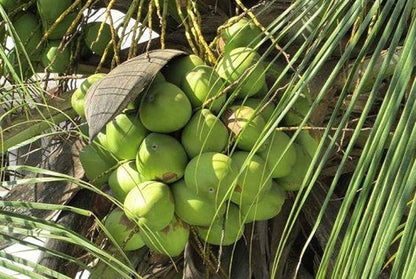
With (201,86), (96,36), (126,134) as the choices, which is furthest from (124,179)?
(96,36)

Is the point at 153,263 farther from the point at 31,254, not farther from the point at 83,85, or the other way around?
the point at 31,254

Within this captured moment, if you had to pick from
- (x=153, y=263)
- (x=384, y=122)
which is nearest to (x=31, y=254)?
(x=153, y=263)

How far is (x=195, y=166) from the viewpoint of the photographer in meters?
1.04

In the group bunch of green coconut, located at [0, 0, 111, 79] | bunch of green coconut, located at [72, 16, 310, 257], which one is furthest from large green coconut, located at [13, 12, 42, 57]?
bunch of green coconut, located at [72, 16, 310, 257]

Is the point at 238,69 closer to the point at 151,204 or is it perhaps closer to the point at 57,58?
the point at 151,204

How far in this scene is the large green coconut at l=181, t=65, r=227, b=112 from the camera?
3.50 feet

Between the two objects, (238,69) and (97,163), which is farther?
(97,163)

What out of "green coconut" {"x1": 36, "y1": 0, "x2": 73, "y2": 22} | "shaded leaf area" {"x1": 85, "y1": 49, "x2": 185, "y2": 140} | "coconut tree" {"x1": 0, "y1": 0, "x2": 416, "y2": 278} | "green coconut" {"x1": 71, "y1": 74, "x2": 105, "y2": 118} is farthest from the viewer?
"green coconut" {"x1": 36, "y1": 0, "x2": 73, "y2": 22}

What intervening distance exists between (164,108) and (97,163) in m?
0.18

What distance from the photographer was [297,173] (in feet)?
3.61

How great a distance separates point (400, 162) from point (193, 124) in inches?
19.5

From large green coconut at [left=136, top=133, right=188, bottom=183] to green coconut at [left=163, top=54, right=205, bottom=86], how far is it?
9 cm

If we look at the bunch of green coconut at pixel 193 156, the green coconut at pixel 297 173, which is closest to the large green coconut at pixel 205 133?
the bunch of green coconut at pixel 193 156

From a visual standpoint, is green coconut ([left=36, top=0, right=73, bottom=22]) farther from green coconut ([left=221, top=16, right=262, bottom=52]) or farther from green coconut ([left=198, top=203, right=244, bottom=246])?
green coconut ([left=198, top=203, right=244, bottom=246])
